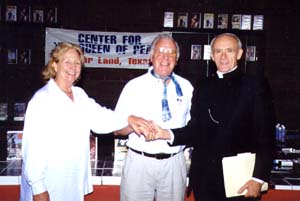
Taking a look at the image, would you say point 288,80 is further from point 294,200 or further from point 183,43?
point 294,200

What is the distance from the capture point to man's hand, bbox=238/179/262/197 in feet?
7.22

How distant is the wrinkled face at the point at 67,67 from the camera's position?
7.58 feet

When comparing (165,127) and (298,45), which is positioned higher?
(298,45)

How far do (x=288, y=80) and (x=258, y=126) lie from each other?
368 cm

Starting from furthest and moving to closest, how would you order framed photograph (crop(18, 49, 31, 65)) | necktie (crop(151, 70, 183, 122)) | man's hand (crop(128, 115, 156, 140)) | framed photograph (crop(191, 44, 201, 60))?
framed photograph (crop(191, 44, 201, 60)) → framed photograph (crop(18, 49, 31, 65)) → necktie (crop(151, 70, 183, 122)) → man's hand (crop(128, 115, 156, 140))

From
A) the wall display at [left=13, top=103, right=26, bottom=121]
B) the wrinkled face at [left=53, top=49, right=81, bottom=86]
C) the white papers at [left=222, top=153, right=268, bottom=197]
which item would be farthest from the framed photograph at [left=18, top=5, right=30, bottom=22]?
the white papers at [left=222, top=153, right=268, bottom=197]

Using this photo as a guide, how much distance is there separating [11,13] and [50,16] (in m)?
0.56

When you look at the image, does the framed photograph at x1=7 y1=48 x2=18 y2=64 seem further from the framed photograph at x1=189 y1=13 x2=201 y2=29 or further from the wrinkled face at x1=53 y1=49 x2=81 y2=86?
the wrinkled face at x1=53 y1=49 x2=81 y2=86

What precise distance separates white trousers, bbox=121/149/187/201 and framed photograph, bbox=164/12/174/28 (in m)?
3.04

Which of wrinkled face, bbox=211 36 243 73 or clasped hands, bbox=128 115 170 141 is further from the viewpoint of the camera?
clasped hands, bbox=128 115 170 141

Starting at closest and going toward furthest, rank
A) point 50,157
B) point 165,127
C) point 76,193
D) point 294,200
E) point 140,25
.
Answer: point 50,157 → point 76,193 → point 165,127 → point 294,200 → point 140,25

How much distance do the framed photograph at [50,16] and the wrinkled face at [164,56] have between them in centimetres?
294

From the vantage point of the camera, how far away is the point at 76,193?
2.26 metres

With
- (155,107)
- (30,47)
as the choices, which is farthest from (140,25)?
(155,107)
